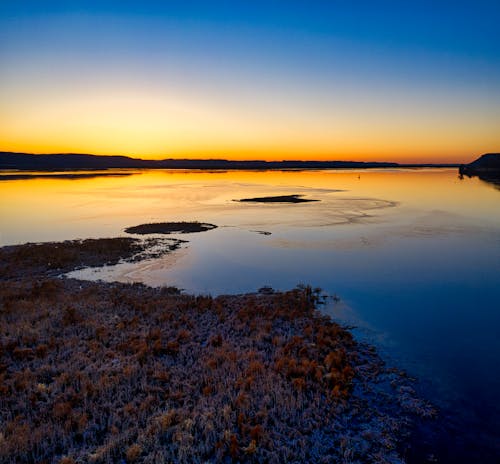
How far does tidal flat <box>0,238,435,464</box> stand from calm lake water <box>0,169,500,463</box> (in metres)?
1.33

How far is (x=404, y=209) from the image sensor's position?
5069 cm

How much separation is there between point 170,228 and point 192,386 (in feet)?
91.3

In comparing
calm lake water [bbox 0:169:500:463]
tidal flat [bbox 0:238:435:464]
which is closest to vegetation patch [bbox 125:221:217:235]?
calm lake water [bbox 0:169:500:463]

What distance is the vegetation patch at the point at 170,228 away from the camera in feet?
115

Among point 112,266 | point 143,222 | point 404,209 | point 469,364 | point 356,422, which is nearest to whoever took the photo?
point 356,422

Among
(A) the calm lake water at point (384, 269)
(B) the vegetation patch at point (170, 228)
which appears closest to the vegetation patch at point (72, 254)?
(A) the calm lake water at point (384, 269)

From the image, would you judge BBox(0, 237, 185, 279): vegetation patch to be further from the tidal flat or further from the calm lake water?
the tidal flat

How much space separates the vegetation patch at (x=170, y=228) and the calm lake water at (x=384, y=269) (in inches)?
76.5

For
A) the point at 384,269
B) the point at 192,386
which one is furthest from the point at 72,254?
the point at 384,269

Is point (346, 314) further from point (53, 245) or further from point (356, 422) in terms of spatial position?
point (53, 245)

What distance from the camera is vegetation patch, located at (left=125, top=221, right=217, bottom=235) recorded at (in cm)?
3509

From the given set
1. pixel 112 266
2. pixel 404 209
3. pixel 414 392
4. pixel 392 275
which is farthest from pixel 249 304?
pixel 404 209

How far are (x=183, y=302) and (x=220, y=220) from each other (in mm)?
25981

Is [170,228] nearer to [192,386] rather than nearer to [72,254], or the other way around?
[72,254]
